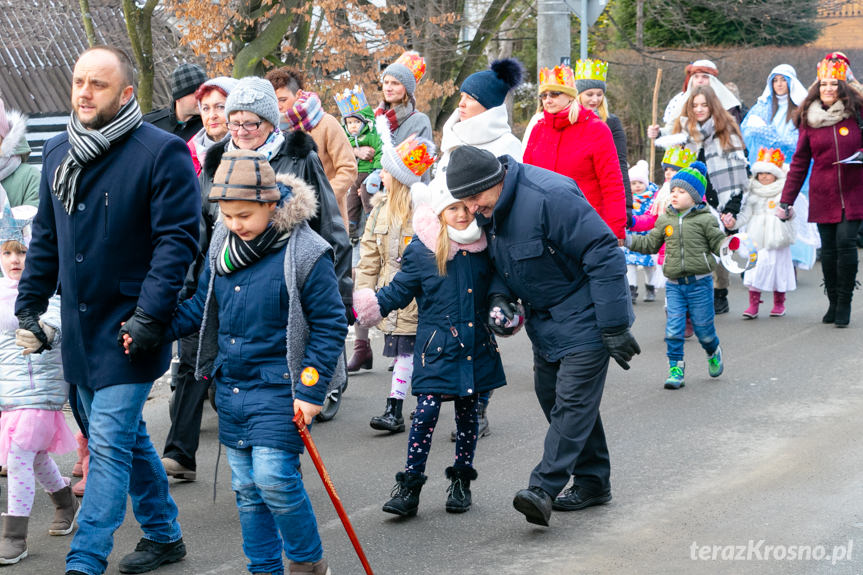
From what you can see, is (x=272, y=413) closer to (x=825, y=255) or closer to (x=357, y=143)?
(x=357, y=143)

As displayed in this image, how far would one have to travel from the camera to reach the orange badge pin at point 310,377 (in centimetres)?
442

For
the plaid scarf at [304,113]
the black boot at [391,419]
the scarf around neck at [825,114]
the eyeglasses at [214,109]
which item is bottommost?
the black boot at [391,419]

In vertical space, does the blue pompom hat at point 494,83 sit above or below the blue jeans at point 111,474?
above

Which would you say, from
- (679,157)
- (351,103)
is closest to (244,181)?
(351,103)

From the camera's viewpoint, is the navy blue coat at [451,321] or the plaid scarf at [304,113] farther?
the plaid scarf at [304,113]

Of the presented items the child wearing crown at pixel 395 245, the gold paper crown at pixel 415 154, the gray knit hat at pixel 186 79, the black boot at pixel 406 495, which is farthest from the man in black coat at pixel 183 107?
the black boot at pixel 406 495

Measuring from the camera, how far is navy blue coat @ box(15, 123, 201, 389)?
15.5 feet

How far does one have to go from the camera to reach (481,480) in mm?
6160

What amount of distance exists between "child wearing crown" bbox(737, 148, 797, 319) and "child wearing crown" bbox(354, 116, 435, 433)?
4.30m

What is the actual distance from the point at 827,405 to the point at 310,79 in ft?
37.0

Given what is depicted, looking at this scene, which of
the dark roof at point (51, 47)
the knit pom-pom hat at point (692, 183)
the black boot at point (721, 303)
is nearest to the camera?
the knit pom-pom hat at point (692, 183)

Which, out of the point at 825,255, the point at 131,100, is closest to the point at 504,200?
the point at 131,100

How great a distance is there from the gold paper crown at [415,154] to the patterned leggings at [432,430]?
1903 mm

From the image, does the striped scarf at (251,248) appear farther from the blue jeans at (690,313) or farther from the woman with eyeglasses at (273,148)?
the blue jeans at (690,313)
